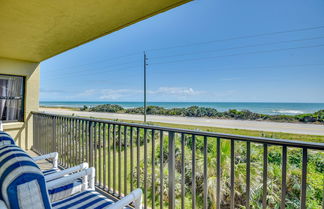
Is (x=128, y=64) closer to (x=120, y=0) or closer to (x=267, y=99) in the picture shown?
(x=267, y=99)

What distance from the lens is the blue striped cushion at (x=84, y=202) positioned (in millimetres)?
1468

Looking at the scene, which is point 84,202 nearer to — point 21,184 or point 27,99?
point 21,184

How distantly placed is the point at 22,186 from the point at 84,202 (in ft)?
3.35

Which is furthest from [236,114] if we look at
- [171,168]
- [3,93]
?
[171,168]

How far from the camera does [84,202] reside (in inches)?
60.3

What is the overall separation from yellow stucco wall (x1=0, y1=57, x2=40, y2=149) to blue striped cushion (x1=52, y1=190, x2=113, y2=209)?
13.2ft

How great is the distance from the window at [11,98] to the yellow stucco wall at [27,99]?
0.16 metres

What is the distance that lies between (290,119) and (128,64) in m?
27.5

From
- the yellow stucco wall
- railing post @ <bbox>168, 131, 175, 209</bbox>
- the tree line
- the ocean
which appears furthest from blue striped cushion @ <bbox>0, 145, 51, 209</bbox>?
the ocean

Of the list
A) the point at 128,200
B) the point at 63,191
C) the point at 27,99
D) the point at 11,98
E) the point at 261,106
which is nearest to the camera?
the point at 128,200

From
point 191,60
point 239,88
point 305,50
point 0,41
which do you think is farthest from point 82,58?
point 305,50

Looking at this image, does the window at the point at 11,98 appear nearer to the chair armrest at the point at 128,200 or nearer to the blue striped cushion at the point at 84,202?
the blue striped cushion at the point at 84,202

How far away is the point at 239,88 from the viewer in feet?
106

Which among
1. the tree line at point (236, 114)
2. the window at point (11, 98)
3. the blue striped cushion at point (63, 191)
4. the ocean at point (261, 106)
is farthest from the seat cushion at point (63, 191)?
the ocean at point (261, 106)
